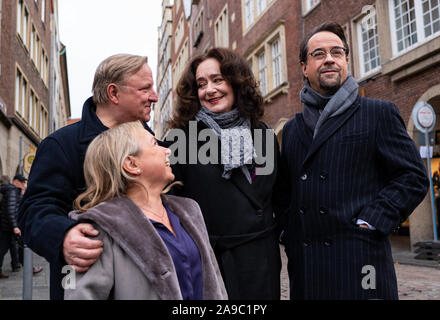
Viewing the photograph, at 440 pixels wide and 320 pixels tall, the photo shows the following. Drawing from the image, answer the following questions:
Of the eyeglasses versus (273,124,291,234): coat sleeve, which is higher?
the eyeglasses

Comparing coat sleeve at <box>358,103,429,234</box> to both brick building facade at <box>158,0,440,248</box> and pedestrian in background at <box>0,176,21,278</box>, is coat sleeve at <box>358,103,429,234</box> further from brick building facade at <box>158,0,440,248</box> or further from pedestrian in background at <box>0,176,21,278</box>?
pedestrian in background at <box>0,176,21,278</box>

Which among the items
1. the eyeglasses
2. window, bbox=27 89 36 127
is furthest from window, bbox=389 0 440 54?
window, bbox=27 89 36 127

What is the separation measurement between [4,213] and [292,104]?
10612 millimetres

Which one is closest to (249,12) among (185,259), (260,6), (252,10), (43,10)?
(252,10)

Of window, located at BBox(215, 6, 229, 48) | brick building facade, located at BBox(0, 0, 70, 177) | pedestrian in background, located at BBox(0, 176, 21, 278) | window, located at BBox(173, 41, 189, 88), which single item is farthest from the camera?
window, located at BBox(173, 41, 189, 88)

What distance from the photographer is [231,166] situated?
2451 mm

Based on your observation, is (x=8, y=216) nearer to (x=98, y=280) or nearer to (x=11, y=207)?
(x=11, y=207)

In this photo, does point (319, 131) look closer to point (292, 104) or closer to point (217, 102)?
point (217, 102)

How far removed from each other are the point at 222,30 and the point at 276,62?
8411 mm

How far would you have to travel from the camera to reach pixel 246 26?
21.2 metres

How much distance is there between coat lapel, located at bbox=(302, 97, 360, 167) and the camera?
7.84 feet

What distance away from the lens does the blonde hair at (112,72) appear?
2225 millimetres

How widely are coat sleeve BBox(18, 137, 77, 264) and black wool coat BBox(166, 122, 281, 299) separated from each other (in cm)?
67
